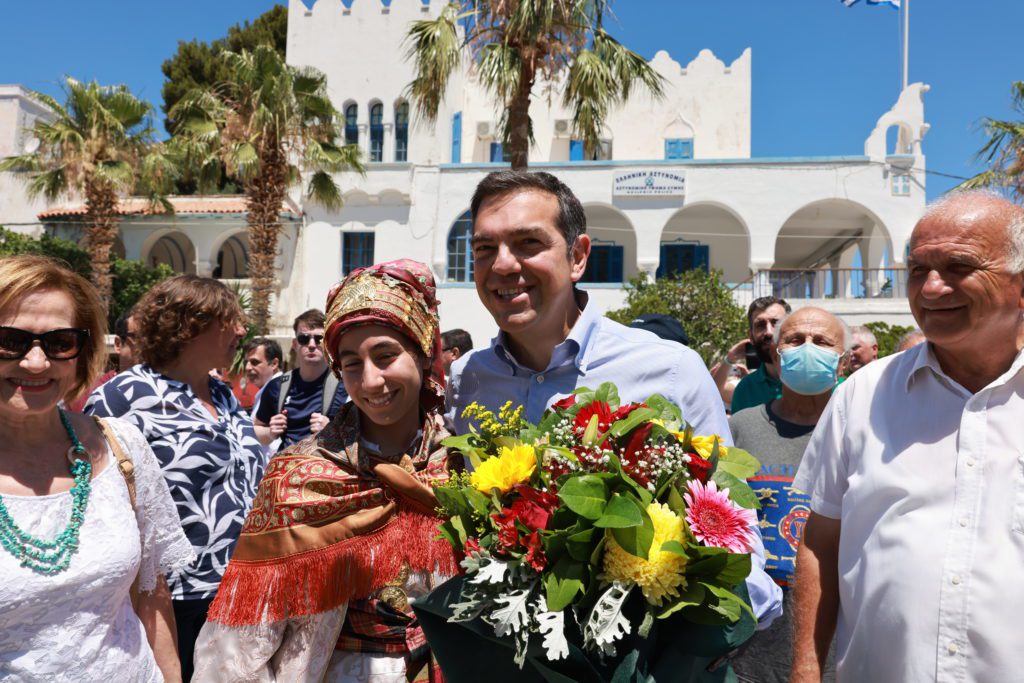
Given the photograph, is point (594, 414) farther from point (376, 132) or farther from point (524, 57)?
point (376, 132)

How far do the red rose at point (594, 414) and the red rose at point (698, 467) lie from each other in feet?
0.69

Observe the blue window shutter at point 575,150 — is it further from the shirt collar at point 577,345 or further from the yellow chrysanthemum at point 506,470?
the yellow chrysanthemum at point 506,470

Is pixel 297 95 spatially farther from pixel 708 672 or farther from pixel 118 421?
pixel 708 672

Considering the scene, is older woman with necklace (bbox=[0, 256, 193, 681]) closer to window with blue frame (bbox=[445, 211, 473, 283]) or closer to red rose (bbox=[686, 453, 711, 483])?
red rose (bbox=[686, 453, 711, 483])

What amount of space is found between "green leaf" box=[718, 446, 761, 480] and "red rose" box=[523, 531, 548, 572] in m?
0.51

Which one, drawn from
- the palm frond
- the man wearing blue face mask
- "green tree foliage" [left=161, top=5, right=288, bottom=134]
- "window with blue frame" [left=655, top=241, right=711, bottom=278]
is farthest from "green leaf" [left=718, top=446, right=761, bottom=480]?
"green tree foliage" [left=161, top=5, right=288, bottom=134]

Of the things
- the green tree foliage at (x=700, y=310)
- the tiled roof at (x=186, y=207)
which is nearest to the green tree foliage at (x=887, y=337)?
the green tree foliage at (x=700, y=310)

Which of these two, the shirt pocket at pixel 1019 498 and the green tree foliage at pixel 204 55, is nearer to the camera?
the shirt pocket at pixel 1019 498

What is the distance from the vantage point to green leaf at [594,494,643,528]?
5.23 ft

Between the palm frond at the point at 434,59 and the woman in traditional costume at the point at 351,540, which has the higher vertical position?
the palm frond at the point at 434,59

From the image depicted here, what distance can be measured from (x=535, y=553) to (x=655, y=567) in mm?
261

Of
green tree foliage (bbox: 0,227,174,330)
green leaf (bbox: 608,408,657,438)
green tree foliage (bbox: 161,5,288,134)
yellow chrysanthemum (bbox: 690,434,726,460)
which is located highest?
green tree foliage (bbox: 161,5,288,134)

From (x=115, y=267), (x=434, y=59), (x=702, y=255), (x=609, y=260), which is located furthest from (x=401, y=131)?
(x=434, y=59)

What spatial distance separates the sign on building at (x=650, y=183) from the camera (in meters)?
21.9
